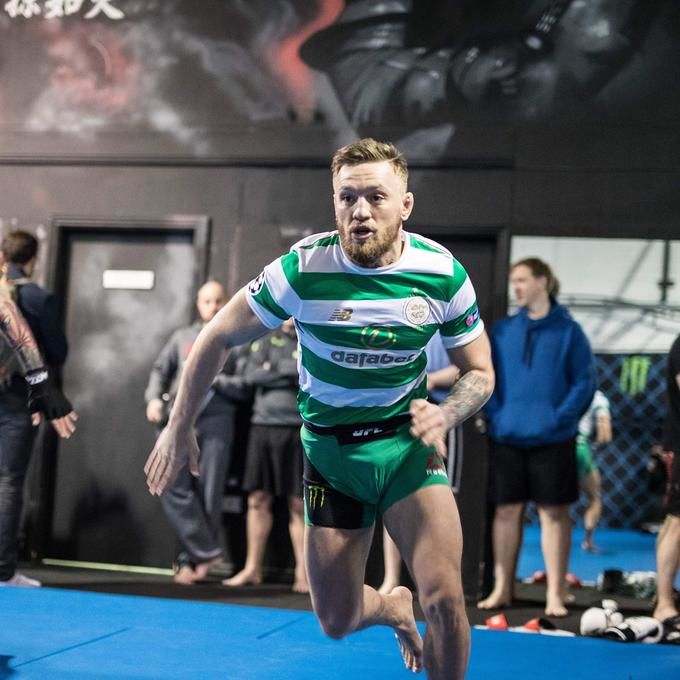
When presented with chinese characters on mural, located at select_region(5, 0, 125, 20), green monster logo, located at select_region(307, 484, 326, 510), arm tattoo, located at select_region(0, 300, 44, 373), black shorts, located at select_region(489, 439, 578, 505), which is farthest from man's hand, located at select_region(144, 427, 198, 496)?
chinese characters on mural, located at select_region(5, 0, 125, 20)

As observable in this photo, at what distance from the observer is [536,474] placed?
5.84m

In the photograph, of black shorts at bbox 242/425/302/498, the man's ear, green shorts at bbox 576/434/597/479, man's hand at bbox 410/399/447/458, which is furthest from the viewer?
green shorts at bbox 576/434/597/479

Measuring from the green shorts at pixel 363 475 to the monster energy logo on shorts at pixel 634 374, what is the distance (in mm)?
6490

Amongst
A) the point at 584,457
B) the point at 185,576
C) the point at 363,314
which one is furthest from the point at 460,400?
the point at 584,457

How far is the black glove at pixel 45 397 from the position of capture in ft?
16.2

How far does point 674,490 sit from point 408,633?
2.11 meters

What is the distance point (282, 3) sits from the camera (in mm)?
6848

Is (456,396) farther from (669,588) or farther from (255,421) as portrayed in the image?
(255,421)

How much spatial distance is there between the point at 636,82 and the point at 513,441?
2344 mm

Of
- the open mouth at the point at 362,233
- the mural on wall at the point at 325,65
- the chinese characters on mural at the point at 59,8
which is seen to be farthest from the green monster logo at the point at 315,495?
the chinese characters on mural at the point at 59,8

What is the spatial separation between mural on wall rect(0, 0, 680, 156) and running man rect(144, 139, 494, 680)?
11.4 feet

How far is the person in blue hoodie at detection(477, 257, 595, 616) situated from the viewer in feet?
19.0

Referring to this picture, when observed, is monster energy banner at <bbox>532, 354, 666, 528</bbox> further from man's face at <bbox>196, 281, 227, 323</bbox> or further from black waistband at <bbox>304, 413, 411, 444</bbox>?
black waistband at <bbox>304, 413, 411, 444</bbox>

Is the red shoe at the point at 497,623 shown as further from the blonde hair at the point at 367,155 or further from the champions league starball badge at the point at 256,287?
the blonde hair at the point at 367,155
